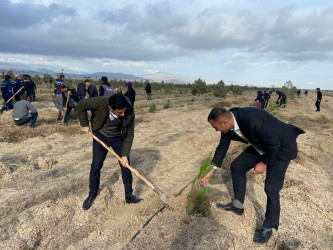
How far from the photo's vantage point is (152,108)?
1153 cm

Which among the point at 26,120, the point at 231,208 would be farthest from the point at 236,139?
the point at 26,120

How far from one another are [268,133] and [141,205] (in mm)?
2061

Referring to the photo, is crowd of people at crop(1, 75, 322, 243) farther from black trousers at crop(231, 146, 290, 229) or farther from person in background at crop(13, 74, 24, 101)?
person in background at crop(13, 74, 24, 101)

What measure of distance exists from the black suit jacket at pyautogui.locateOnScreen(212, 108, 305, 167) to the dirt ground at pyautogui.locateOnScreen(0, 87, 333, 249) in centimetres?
109

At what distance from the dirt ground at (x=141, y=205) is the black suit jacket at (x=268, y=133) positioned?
109cm

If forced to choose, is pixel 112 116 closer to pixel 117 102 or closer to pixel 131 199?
pixel 117 102

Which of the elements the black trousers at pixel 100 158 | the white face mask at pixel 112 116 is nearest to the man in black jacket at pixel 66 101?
the black trousers at pixel 100 158

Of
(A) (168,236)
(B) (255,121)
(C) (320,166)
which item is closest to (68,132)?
(A) (168,236)

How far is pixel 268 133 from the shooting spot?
2.36 m

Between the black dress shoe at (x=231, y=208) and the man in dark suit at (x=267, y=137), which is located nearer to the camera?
the man in dark suit at (x=267, y=137)

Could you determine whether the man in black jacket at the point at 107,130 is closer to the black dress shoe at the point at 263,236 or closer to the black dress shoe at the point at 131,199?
the black dress shoe at the point at 131,199

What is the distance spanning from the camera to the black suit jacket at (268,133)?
238 centimetres

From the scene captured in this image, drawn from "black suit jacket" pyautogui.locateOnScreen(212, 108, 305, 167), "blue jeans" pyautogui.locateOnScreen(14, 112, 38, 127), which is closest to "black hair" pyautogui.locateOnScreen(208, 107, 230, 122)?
"black suit jacket" pyautogui.locateOnScreen(212, 108, 305, 167)

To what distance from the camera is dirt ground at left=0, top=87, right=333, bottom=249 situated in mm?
2725
